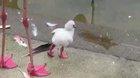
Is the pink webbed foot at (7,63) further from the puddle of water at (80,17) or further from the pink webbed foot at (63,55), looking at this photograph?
the puddle of water at (80,17)

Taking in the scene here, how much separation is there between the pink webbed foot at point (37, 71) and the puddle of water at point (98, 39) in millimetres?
689

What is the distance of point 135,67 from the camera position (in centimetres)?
328

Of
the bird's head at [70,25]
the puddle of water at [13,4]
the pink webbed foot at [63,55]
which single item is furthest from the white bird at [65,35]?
the puddle of water at [13,4]

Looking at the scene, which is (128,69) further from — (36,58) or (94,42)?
(36,58)

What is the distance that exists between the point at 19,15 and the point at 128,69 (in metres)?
1.19

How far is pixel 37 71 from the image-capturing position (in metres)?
3.03

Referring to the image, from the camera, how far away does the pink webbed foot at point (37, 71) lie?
3.00 m

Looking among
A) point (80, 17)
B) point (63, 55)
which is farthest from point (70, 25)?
point (80, 17)

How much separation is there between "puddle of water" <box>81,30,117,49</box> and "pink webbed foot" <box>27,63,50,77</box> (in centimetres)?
69

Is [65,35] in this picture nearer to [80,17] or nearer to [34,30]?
[34,30]

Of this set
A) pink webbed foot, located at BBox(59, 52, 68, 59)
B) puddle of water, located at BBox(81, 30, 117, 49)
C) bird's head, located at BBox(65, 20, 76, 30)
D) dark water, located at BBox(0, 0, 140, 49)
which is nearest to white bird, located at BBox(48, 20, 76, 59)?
bird's head, located at BBox(65, 20, 76, 30)

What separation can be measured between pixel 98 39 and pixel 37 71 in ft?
2.76

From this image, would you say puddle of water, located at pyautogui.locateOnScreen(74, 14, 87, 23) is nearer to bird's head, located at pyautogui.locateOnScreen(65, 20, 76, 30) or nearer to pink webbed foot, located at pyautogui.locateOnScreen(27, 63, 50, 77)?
bird's head, located at pyautogui.locateOnScreen(65, 20, 76, 30)

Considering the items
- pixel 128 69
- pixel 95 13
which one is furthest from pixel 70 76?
pixel 95 13
